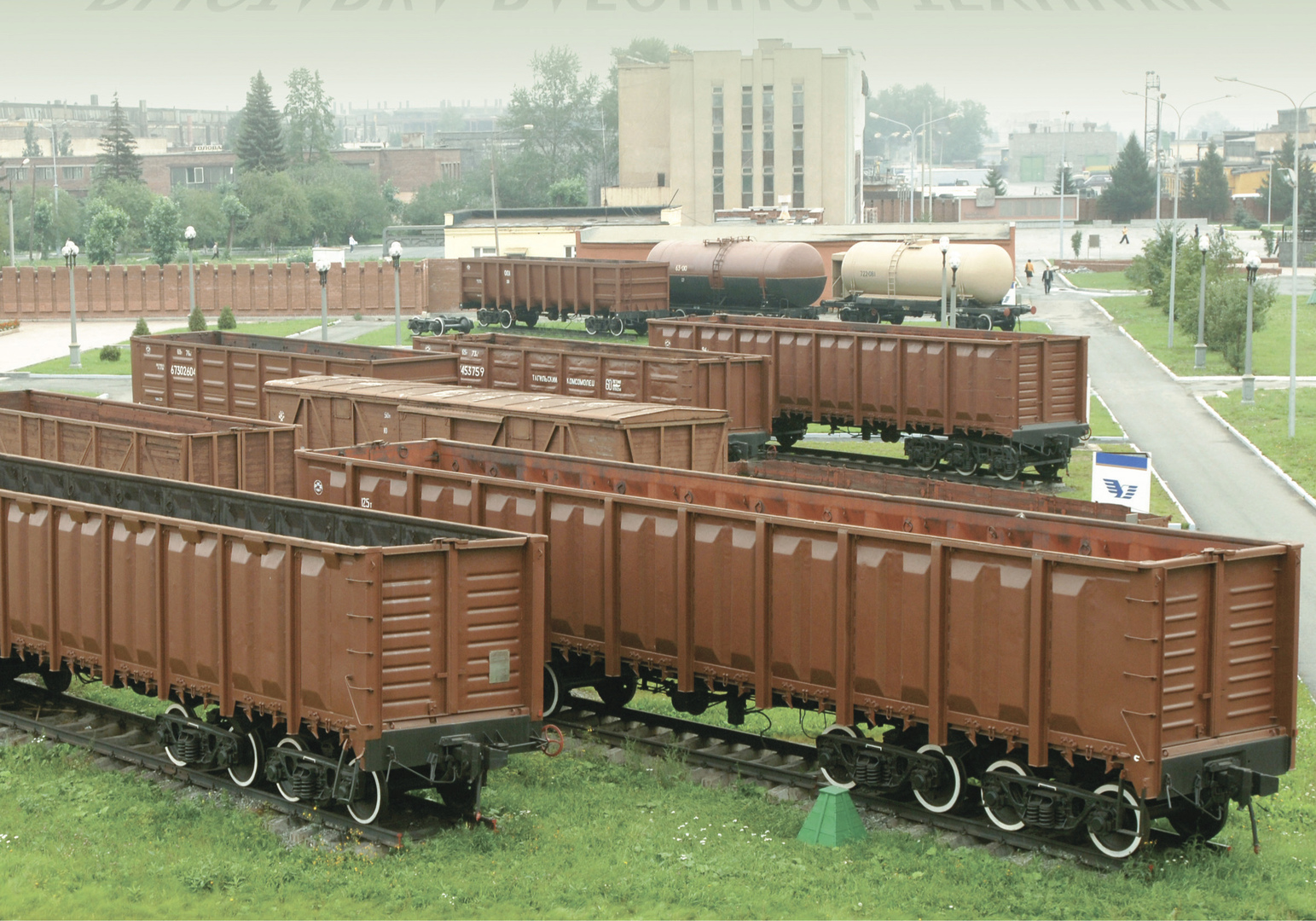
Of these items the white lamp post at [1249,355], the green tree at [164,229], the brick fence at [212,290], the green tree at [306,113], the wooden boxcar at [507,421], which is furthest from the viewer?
the green tree at [306,113]

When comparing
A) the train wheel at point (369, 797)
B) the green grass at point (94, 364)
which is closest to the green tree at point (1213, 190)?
the green grass at point (94, 364)

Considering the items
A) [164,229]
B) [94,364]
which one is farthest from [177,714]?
[164,229]

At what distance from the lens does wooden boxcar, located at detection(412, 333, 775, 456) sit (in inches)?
1307

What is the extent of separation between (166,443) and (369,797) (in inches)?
477

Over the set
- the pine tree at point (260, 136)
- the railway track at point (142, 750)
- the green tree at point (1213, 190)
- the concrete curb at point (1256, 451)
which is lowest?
the railway track at point (142, 750)

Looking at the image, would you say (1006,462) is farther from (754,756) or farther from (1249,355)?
(754,756)

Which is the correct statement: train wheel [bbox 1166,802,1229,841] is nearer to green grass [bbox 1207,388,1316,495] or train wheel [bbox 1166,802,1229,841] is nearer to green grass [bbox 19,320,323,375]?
green grass [bbox 1207,388,1316,495]

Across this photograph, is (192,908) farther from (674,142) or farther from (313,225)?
(313,225)

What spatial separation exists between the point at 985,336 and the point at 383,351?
13.4 meters

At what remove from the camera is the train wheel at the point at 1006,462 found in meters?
32.9

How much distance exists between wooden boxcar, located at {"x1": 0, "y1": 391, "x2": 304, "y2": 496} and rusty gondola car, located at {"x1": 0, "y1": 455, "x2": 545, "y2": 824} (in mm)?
7314

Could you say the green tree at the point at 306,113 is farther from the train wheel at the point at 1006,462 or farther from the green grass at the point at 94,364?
the train wheel at the point at 1006,462

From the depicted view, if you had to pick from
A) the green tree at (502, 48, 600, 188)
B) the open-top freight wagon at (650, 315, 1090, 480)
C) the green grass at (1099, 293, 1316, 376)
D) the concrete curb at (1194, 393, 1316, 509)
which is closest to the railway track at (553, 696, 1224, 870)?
the open-top freight wagon at (650, 315, 1090, 480)

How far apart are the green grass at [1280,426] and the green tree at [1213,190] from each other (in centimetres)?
9439
